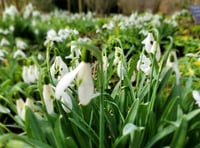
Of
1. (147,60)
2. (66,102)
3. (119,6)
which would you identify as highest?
(119,6)

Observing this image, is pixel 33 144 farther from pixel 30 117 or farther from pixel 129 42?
pixel 129 42

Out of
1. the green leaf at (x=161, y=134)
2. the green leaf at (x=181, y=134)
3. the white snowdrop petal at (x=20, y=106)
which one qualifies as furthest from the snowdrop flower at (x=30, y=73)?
the green leaf at (x=181, y=134)

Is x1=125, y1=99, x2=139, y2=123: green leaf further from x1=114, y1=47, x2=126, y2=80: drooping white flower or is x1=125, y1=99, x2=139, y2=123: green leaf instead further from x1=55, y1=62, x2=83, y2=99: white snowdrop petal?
x1=55, y1=62, x2=83, y2=99: white snowdrop petal

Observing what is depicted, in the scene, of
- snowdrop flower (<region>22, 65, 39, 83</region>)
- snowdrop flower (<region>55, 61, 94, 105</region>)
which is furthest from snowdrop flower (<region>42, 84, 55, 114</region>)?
snowdrop flower (<region>22, 65, 39, 83</region>)

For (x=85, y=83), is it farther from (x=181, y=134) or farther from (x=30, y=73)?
(x=30, y=73)

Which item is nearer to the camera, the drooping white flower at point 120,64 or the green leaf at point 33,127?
the green leaf at point 33,127

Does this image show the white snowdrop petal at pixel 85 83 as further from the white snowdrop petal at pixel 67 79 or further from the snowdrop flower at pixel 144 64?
the snowdrop flower at pixel 144 64

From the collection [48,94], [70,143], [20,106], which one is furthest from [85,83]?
[20,106]

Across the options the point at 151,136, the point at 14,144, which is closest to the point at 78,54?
the point at 151,136
